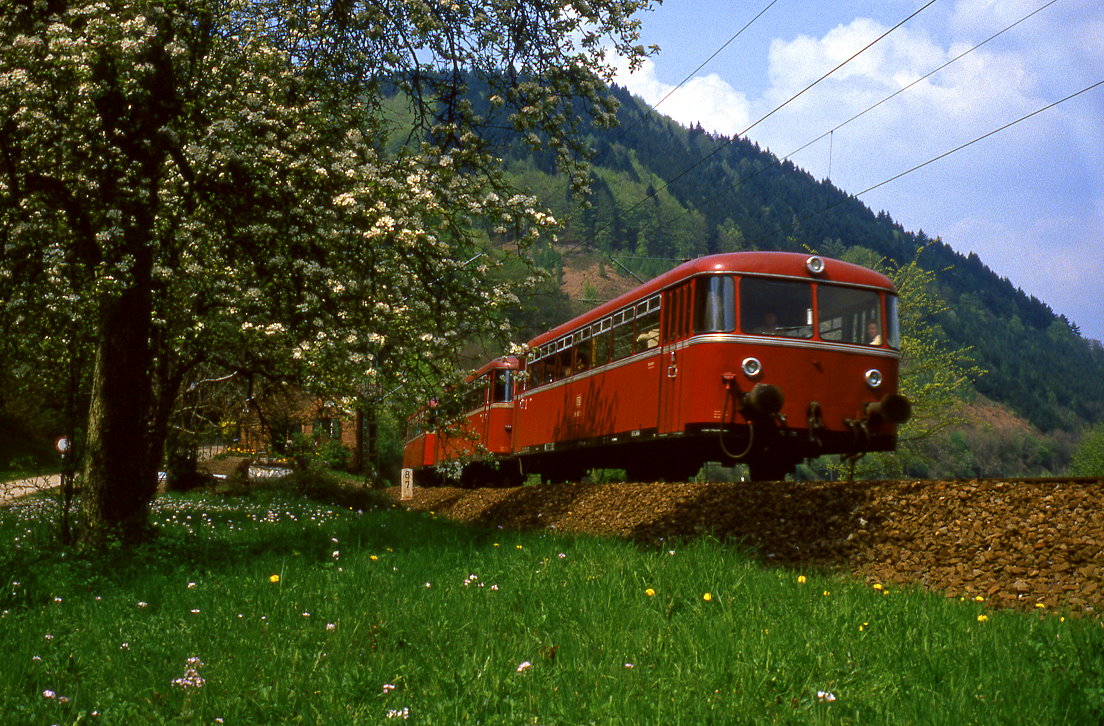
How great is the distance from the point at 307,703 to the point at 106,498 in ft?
20.0

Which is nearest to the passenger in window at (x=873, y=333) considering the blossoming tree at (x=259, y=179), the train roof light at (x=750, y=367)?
the train roof light at (x=750, y=367)

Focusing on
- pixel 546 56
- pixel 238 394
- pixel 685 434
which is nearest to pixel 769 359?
pixel 685 434

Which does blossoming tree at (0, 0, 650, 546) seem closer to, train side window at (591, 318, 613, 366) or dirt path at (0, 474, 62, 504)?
dirt path at (0, 474, 62, 504)

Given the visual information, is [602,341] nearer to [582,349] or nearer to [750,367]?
[582,349]

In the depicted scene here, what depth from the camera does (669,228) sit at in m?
181

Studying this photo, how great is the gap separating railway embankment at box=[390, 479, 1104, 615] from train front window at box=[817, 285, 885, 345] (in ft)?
8.66

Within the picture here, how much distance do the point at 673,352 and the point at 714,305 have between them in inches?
38.2

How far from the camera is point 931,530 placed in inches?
341

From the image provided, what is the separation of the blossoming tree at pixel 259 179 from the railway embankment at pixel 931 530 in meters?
3.64

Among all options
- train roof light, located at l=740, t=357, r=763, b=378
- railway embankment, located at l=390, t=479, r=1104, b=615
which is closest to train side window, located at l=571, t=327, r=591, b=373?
train roof light, located at l=740, t=357, r=763, b=378

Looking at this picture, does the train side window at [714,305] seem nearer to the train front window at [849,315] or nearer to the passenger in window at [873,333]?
the train front window at [849,315]

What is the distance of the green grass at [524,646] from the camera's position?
402cm

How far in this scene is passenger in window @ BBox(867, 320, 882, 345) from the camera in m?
13.4

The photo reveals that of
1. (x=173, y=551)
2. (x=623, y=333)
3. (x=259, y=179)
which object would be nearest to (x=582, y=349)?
(x=623, y=333)
